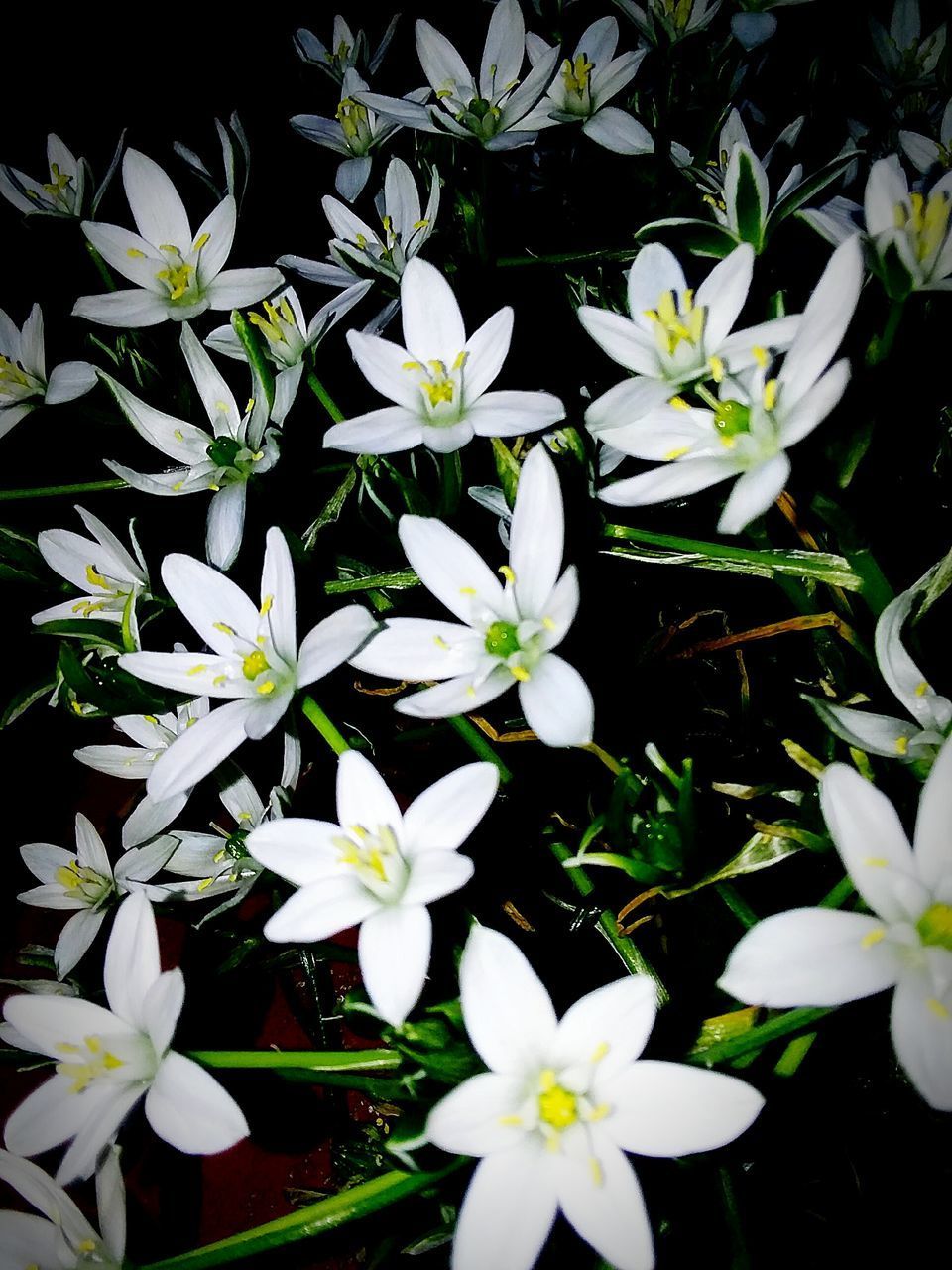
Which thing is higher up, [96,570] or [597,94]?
[597,94]

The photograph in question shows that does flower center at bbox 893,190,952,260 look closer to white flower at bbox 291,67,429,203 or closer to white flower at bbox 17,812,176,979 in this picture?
white flower at bbox 291,67,429,203

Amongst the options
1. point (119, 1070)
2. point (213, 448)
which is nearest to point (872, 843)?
point (119, 1070)

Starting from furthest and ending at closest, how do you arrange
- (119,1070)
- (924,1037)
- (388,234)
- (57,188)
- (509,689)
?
1. (57,188)
2. (388,234)
3. (509,689)
4. (119,1070)
5. (924,1037)

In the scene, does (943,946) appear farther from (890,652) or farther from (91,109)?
(91,109)

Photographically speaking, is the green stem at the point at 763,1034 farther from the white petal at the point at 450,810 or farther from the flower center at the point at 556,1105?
the white petal at the point at 450,810

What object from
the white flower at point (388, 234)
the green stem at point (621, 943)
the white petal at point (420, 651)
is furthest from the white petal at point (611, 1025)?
the white flower at point (388, 234)

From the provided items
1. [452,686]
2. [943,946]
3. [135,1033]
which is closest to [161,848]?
[135,1033]

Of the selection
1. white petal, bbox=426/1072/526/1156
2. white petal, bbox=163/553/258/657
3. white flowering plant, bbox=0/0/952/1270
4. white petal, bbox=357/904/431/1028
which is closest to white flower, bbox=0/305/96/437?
white flowering plant, bbox=0/0/952/1270

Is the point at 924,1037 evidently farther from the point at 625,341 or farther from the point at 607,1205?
the point at 625,341

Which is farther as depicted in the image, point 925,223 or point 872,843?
point 925,223
